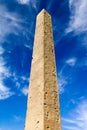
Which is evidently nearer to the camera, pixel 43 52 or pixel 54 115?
pixel 54 115

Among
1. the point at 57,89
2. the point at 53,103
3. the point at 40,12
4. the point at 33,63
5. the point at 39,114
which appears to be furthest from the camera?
the point at 40,12

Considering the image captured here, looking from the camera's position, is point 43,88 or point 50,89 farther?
point 50,89

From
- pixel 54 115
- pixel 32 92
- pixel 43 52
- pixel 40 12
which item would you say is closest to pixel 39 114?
pixel 54 115

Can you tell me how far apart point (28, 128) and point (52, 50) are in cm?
240

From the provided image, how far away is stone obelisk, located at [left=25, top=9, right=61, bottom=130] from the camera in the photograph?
5.04 metres

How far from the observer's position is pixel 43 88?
17.5 ft

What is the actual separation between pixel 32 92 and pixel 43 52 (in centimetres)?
116

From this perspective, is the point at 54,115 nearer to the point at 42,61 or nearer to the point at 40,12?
the point at 42,61

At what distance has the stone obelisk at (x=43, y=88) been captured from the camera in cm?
504

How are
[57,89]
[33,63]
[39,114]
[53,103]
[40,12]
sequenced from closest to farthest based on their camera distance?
[39,114] < [53,103] < [57,89] < [33,63] < [40,12]

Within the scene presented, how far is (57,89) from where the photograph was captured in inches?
228

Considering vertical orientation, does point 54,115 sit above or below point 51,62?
below

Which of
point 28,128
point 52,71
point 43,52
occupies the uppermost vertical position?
point 43,52

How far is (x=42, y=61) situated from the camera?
5.92 metres
